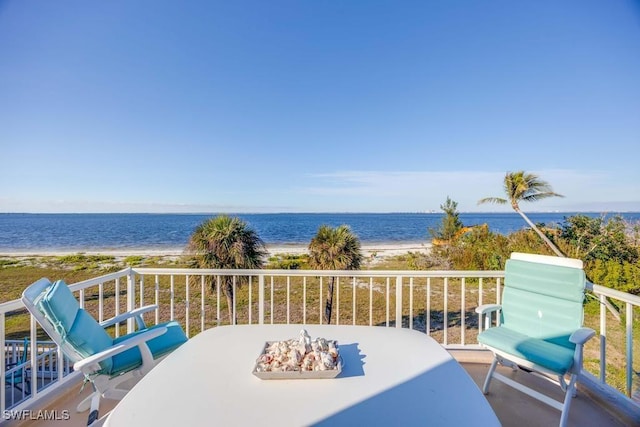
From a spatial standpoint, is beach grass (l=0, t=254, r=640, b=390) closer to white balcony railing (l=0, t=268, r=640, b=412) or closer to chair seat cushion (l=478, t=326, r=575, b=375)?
white balcony railing (l=0, t=268, r=640, b=412)

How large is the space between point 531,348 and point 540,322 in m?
0.36

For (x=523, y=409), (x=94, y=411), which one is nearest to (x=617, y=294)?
(x=523, y=409)

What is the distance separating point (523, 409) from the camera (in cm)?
196

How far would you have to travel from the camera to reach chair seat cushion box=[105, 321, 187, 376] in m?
1.65

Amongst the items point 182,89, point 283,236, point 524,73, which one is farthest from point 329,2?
point 283,236

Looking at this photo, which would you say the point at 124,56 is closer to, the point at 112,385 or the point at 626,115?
the point at 112,385

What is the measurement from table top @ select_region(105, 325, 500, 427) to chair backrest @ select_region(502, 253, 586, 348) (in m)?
1.33

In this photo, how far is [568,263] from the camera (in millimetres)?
2186

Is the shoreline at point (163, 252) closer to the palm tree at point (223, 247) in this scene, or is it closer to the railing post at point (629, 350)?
the palm tree at point (223, 247)

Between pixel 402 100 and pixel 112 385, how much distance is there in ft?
22.2

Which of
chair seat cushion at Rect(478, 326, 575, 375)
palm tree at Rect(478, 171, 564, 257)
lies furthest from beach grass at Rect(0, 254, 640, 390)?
palm tree at Rect(478, 171, 564, 257)

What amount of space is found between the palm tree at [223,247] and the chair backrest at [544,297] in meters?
3.80

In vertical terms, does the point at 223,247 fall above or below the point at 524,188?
below

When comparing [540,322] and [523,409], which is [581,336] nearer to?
[540,322]
